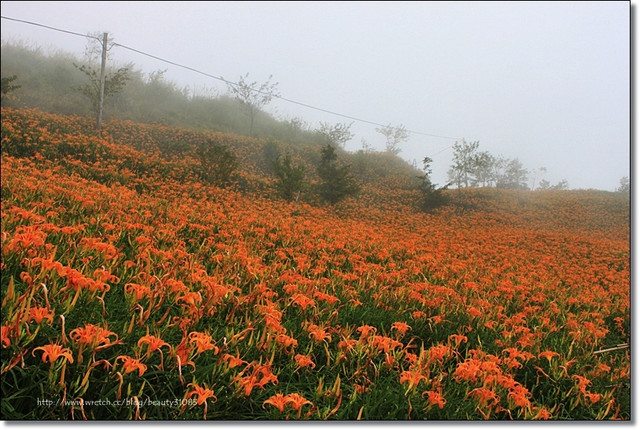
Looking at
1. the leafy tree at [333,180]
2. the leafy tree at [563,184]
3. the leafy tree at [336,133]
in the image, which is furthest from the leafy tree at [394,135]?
the leafy tree at [563,184]

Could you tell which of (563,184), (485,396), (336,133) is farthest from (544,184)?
(485,396)

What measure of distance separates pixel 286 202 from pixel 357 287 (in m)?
4.62

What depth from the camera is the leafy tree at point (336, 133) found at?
4.15m

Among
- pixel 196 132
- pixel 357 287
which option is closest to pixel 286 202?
pixel 196 132

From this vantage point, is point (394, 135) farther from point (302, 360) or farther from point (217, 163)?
point (217, 163)

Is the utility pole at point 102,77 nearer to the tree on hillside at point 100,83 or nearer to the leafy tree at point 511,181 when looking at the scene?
the tree on hillside at point 100,83

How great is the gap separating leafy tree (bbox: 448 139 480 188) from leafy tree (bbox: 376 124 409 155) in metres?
0.73

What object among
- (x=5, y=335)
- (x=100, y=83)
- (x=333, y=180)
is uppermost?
(x=100, y=83)

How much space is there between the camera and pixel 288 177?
7.05m

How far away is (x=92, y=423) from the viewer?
1.10m

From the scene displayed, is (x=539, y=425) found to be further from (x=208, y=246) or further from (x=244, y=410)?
(x=208, y=246)

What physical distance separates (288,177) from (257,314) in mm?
5418

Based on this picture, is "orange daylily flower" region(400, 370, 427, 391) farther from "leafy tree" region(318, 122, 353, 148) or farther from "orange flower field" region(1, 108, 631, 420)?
"leafy tree" region(318, 122, 353, 148)

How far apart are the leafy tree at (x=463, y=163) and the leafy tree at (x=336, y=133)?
1.42 meters
